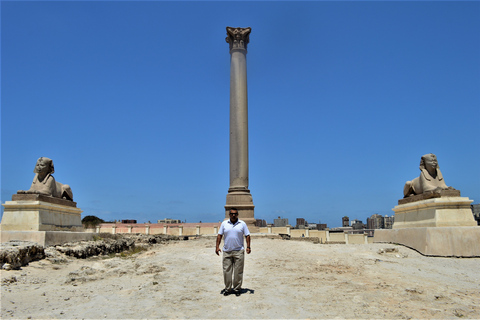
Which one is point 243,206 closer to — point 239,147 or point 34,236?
point 239,147

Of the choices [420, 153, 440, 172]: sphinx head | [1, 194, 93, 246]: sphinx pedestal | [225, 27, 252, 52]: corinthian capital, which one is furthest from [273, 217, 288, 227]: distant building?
[1, 194, 93, 246]: sphinx pedestal

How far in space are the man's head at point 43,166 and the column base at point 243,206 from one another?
8.27m

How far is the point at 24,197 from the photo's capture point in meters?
11.5

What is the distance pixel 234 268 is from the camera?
6777mm

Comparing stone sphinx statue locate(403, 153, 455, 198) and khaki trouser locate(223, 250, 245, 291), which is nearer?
khaki trouser locate(223, 250, 245, 291)

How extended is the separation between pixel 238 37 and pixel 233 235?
601 inches

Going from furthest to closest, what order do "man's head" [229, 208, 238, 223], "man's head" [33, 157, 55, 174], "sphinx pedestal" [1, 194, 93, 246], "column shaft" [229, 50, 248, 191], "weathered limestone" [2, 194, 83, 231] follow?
"column shaft" [229, 50, 248, 191], "man's head" [33, 157, 55, 174], "weathered limestone" [2, 194, 83, 231], "sphinx pedestal" [1, 194, 93, 246], "man's head" [229, 208, 238, 223]

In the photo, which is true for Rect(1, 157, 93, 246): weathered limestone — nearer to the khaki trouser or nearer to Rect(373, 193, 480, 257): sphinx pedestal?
the khaki trouser

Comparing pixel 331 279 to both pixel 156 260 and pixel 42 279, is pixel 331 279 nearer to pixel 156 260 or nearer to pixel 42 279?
pixel 156 260

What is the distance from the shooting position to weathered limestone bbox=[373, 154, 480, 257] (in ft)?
36.2

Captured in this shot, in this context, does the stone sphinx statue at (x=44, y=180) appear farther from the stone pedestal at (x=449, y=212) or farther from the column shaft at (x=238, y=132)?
the stone pedestal at (x=449, y=212)

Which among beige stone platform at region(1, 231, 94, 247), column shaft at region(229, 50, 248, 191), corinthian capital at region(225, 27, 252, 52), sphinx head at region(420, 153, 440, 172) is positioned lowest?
beige stone platform at region(1, 231, 94, 247)

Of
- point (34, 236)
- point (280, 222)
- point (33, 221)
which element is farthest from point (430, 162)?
point (280, 222)

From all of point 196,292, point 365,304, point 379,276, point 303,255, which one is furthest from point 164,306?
point 303,255
